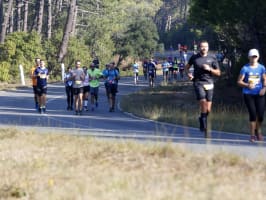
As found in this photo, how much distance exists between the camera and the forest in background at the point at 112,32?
28922 millimetres

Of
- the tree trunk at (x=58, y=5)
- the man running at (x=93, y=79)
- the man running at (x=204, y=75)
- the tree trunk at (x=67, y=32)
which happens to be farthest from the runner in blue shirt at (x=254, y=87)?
the tree trunk at (x=58, y=5)

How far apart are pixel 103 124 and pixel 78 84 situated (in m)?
4.22

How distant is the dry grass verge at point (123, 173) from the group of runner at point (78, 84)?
1144 cm

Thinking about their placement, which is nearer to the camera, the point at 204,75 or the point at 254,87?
the point at 254,87

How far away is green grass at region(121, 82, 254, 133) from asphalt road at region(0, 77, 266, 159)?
65 centimetres

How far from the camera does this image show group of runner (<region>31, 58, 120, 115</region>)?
25.4 metres

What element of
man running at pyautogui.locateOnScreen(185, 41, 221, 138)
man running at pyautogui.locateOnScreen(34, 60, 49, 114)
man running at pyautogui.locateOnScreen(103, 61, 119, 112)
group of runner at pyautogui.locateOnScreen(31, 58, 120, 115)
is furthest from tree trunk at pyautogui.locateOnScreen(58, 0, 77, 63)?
man running at pyautogui.locateOnScreen(185, 41, 221, 138)

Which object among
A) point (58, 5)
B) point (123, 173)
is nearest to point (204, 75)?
point (123, 173)

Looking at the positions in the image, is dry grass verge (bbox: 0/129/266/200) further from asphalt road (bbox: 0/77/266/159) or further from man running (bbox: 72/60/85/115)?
man running (bbox: 72/60/85/115)

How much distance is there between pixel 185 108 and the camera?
2873 cm

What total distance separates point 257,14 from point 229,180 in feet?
61.7

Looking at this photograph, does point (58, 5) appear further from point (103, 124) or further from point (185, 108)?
point (103, 124)

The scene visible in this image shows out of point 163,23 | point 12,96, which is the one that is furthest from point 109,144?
point 163,23

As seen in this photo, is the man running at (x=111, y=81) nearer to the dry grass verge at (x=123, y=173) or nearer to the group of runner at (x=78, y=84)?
the group of runner at (x=78, y=84)
